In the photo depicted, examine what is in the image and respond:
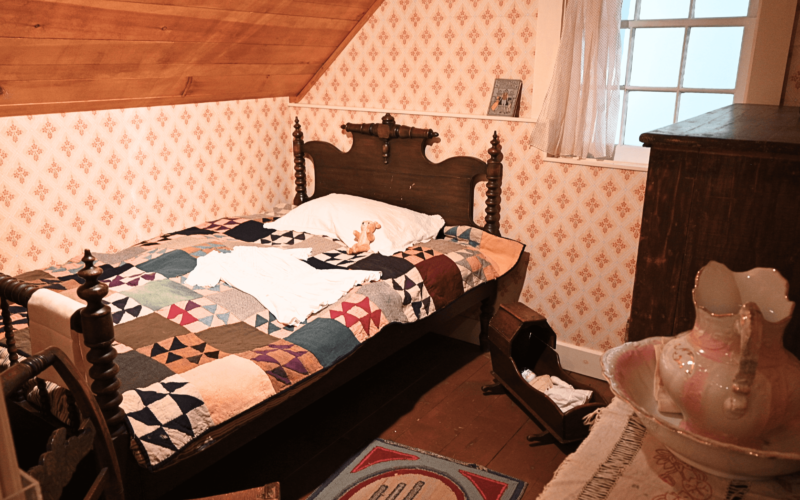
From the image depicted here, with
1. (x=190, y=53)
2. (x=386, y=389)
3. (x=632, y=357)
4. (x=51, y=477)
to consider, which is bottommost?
(x=386, y=389)

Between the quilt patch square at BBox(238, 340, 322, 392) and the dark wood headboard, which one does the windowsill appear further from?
the quilt patch square at BBox(238, 340, 322, 392)

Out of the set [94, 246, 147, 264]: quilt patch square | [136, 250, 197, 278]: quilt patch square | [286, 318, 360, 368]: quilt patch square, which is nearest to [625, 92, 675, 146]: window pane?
[286, 318, 360, 368]: quilt patch square

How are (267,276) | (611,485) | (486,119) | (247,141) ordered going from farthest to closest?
(247,141) < (486,119) < (267,276) < (611,485)

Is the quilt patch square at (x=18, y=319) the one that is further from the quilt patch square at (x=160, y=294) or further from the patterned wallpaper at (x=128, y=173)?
the patterned wallpaper at (x=128, y=173)

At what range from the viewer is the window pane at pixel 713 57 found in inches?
107

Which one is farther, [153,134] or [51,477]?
[153,134]

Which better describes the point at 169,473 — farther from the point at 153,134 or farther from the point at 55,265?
the point at 153,134

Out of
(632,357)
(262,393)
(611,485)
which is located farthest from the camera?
(262,393)

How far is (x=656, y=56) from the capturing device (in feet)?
9.58

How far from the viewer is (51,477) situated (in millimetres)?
850

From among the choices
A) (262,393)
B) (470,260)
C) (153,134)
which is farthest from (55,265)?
(470,260)

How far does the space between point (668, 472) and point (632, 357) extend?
0.17m

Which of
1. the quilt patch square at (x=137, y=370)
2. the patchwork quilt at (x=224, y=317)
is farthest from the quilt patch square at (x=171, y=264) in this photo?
the quilt patch square at (x=137, y=370)

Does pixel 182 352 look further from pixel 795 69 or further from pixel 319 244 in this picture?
pixel 795 69
